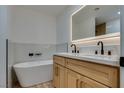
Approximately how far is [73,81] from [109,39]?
34.0 inches

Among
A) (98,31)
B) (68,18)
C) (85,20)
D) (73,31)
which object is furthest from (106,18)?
(68,18)

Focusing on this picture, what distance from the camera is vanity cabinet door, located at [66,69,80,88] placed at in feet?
4.37

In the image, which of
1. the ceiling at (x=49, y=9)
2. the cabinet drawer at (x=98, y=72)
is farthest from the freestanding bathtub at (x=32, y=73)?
the ceiling at (x=49, y=9)

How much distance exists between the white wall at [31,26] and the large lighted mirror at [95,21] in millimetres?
1264

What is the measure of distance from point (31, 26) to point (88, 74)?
8.69ft

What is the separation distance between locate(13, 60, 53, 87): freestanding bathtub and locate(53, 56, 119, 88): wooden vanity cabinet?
44.0 inches

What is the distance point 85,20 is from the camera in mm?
2205

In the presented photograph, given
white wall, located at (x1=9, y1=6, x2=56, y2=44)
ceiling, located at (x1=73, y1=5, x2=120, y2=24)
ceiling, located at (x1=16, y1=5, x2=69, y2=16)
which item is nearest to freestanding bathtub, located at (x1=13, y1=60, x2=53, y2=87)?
white wall, located at (x1=9, y1=6, x2=56, y2=44)

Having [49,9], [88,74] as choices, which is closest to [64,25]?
[49,9]

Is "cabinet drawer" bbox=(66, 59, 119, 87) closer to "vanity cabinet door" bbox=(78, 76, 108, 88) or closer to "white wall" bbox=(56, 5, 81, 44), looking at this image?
"vanity cabinet door" bbox=(78, 76, 108, 88)

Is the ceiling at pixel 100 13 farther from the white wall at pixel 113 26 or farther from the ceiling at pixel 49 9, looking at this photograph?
the ceiling at pixel 49 9

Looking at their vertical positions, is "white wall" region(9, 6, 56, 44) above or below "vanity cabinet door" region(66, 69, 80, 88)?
above

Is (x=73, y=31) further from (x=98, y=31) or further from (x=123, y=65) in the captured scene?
(x=123, y=65)

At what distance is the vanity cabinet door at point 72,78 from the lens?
4.37 ft
